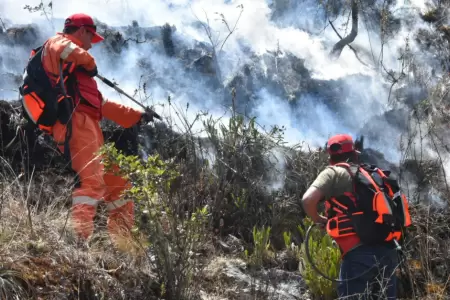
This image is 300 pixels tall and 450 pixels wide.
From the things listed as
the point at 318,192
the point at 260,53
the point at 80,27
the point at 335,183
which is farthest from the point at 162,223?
the point at 260,53

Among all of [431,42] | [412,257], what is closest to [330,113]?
[431,42]

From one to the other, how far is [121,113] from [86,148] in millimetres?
759

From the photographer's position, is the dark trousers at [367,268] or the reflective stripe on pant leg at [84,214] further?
the reflective stripe on pant leg at [84,214]

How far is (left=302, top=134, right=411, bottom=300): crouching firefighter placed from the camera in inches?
166

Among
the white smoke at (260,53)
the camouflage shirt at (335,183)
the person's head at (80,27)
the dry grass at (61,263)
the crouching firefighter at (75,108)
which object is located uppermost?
the white smoke at (260,53)

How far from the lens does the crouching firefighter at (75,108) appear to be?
4836mm

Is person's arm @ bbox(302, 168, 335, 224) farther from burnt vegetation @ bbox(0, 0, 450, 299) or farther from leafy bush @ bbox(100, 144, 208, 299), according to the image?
leafy bush @ bbox(100, 144, 208, 299)

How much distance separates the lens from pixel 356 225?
14.0ft

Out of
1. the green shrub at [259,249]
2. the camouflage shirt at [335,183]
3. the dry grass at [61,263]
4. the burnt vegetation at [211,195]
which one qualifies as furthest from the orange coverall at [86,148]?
the camouflage shirt at [335,183]

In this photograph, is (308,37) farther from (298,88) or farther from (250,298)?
(250,298)

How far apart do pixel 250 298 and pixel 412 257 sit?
2.42m

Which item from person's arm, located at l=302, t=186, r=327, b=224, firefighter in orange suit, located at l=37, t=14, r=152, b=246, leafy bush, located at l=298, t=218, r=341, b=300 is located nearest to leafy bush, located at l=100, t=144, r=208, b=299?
firefighter in orange suit, located at l=37, t=14, r=152, b=246

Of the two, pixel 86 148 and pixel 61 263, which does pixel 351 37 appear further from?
pixel 61 263

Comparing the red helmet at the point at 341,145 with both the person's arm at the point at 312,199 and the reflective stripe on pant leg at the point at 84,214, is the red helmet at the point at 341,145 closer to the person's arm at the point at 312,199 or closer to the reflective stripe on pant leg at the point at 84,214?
the person's arm at the point at 312,199
